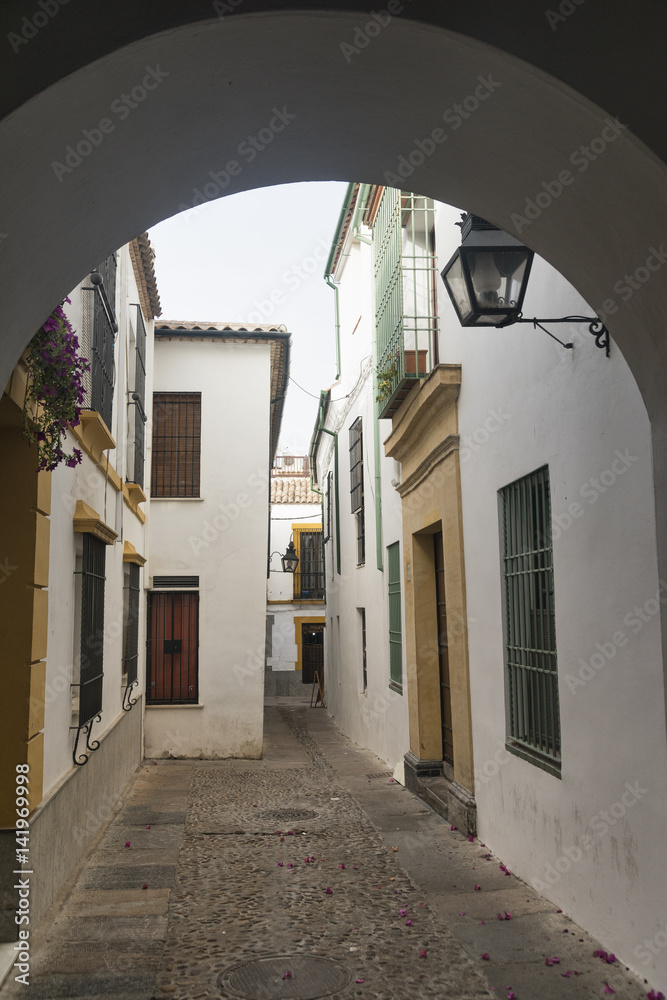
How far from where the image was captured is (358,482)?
45.4 ft

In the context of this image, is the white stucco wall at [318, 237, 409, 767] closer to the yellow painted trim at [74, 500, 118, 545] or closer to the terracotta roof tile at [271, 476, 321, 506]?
the yellow painted trim at [74, 500, 118, 545]

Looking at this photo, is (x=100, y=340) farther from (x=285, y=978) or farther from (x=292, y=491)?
(x=292, y=491)

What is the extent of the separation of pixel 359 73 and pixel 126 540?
7870 millimetres

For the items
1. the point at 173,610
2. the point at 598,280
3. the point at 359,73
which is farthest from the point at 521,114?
the point at 173,610

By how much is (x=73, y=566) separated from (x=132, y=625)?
4.26 metres

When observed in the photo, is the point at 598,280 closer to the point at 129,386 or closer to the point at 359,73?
the point at 359,73

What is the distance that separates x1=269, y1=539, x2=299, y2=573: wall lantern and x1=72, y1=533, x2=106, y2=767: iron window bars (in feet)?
Answer: 49.2

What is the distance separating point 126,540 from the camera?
10094 mm

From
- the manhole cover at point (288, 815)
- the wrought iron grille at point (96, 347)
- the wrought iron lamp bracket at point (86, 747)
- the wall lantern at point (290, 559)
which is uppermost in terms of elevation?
the wrought iron grille at point (96, 347)

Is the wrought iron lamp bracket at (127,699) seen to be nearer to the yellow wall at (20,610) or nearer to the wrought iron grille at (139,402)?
the wrought iron grille at (139,402)

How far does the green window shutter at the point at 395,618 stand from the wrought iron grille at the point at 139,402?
11.1 feet

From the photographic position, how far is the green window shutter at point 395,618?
409 inches

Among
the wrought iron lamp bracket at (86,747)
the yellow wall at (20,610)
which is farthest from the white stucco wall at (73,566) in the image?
the yellow wall at (20,610)

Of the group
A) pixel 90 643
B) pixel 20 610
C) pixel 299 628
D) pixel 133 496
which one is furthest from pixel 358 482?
pixel 299 628
